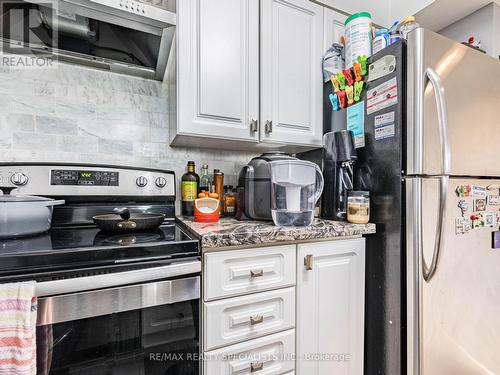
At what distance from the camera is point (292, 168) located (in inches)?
46.3

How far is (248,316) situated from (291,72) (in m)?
1.21

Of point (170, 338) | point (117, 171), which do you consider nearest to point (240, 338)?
point (170, 338)

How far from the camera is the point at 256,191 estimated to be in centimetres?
118

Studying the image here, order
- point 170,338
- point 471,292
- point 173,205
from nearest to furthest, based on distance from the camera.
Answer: point 170,338, point 471,292, point 173,205

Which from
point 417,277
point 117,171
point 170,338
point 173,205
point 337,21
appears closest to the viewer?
A: point 170,338

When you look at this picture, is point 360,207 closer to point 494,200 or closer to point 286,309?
point 286,309

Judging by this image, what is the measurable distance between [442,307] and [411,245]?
29 centimetres

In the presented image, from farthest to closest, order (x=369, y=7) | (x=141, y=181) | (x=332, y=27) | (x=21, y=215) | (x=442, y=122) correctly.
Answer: (x=369, y=7) < (x=332, y=27) < (x=141, y=181) < (x=442, y=122) < (x=21, y=215)

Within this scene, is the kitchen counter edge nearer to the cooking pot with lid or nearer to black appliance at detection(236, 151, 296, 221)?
black appliance at detection(236, 151, 296, 221)

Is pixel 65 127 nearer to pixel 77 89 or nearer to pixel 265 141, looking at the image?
pixel 77 89

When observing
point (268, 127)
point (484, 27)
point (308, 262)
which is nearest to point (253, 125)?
point (268, 127)

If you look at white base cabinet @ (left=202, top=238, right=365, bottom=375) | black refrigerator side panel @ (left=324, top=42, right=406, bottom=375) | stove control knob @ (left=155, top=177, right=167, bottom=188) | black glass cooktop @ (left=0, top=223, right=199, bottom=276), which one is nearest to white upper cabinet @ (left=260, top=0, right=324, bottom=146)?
black refrigerator side panel @ (left=324, top=42, right=406, bottom=375)

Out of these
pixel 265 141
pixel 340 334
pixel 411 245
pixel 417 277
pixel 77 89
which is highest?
pixel 77 89

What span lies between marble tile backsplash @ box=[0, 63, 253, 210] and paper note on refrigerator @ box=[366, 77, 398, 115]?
0.92 m
